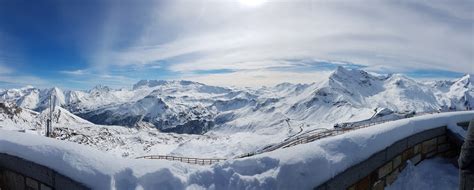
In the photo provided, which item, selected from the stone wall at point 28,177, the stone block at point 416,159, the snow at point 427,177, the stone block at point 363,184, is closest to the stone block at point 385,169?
the snow at point 427,177

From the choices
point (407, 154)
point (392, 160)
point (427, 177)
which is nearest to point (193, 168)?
point (392, 160)

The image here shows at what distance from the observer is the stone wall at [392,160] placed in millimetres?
5093

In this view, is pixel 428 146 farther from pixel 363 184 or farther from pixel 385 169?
pixel 363 184

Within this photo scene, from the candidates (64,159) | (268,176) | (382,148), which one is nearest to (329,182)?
(268,176)

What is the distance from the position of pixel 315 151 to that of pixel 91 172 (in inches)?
106

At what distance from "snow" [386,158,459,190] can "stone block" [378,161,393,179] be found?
31 centimetres

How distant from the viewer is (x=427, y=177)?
7199 millimetres

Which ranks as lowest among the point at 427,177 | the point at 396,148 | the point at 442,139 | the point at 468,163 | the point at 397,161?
the point at 427,177

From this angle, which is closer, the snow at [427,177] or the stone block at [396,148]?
the stone block at [396,148]

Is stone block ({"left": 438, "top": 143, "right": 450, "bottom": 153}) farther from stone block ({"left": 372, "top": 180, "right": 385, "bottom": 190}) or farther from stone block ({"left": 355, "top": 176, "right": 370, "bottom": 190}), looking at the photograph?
stone block ({"left": 355, "top": 176, "right": 370, "bottom": 190})

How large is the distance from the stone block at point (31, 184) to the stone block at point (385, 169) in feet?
16.8

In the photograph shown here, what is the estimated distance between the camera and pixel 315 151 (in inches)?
185

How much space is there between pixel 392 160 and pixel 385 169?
401 millimetres

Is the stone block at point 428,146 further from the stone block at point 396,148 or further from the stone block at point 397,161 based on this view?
the stone block at point 397,161
